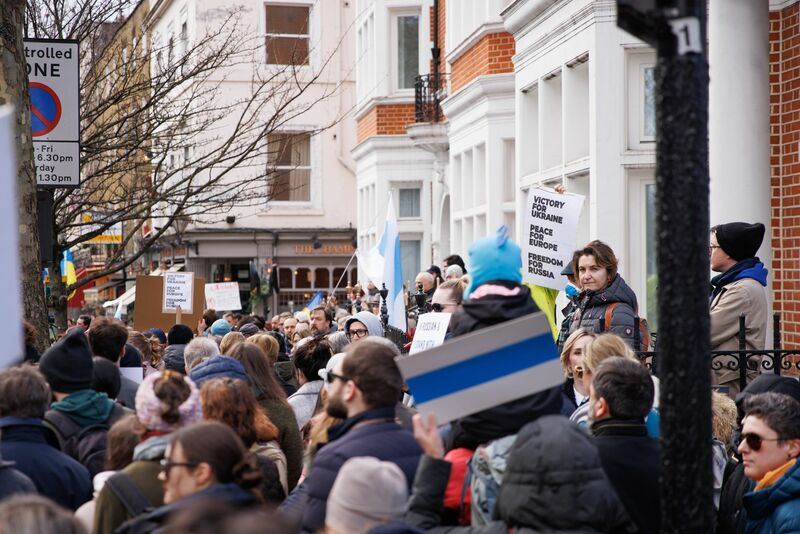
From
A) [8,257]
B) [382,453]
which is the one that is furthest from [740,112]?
[8,257]

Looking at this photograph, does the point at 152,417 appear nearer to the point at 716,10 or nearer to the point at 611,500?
the point at 611,500

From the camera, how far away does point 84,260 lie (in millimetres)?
42781

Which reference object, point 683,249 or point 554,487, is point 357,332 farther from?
point 683,249

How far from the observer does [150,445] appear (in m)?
4.68

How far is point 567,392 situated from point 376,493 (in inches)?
144

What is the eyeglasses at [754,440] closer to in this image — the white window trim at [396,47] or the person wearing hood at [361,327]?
the person wearing hood at [361,327]

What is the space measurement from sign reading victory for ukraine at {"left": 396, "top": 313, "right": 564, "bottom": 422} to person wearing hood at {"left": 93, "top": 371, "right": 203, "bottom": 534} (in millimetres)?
1060

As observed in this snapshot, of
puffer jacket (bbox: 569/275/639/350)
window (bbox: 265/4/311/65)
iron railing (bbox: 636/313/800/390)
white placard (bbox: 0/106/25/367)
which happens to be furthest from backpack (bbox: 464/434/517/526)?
window (bbox: 265/4/311/65)

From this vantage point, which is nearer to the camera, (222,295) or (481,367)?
(481,367)

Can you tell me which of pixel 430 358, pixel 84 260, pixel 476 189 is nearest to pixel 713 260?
pixel 430 358

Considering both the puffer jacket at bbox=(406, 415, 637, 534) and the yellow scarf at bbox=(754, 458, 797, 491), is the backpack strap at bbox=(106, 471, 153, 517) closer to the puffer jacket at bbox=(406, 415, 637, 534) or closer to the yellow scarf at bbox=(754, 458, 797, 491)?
the puffer jacket at bbox=(406, 415, 637, 534)

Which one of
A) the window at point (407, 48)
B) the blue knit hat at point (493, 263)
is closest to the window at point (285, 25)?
the window at point (407, 48)

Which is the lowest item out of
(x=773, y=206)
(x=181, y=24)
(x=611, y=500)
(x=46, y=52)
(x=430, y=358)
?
(x=611, y=500)

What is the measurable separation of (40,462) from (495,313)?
Answer: 6.91 feet
